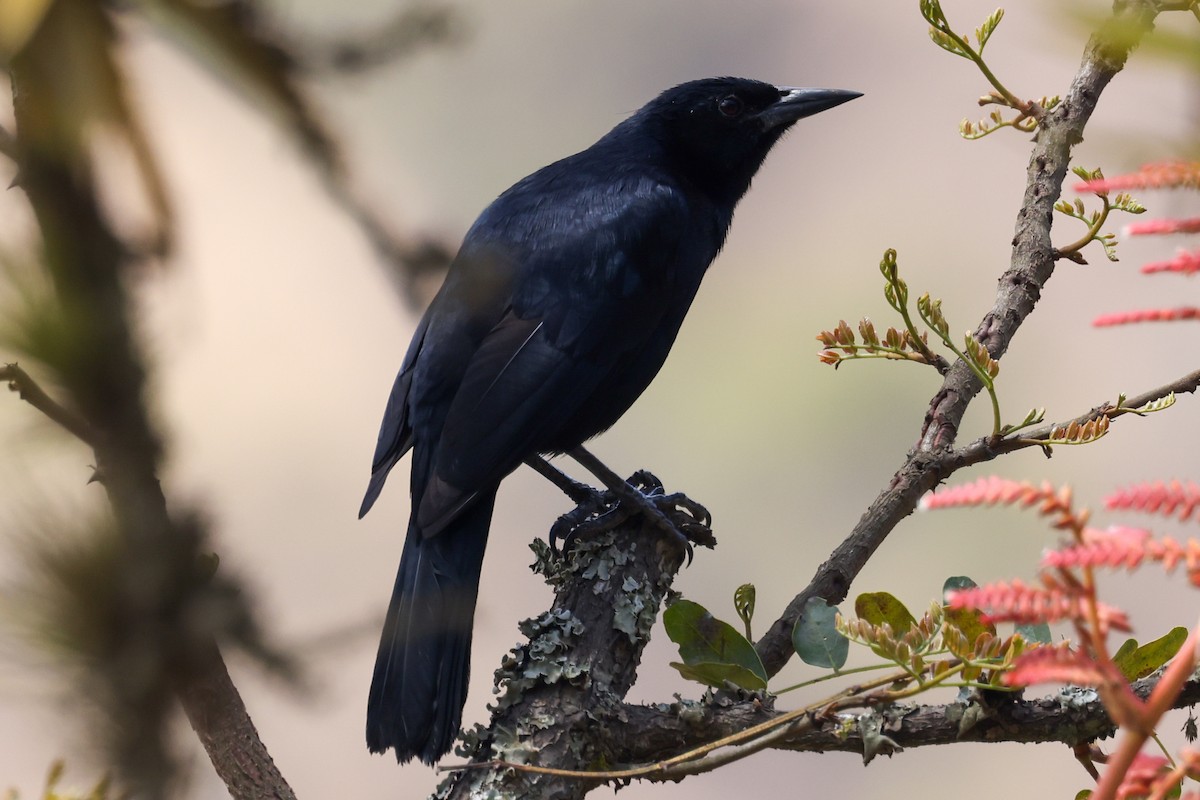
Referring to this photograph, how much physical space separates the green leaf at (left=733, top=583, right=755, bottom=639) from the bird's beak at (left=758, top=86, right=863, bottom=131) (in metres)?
1.92

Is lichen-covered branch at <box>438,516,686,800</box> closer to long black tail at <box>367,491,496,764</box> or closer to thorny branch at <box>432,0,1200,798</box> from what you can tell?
thorny branch at <box>432,0,1200,798</box>

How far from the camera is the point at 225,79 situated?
0.52m

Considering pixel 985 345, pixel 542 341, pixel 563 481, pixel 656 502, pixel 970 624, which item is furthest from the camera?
pixel 563 481

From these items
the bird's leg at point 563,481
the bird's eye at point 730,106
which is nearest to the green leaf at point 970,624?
the bird's leg at point 563,481

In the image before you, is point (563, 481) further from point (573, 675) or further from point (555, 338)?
point (573, 675)

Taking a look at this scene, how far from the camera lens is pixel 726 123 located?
3170 mm

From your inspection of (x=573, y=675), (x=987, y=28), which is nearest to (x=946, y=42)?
(x=987, y=28)

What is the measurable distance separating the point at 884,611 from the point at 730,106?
2139mm

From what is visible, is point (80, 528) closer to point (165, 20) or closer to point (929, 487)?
point (165, 20)

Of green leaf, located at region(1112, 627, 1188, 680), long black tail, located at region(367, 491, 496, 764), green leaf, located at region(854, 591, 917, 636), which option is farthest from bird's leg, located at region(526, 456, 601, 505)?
green leaf, located at region(1112, 627, 1188, 680)

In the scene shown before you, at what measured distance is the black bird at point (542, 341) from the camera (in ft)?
6.55

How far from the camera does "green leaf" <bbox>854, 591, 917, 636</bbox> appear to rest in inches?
52.1

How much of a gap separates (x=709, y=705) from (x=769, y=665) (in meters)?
0.22

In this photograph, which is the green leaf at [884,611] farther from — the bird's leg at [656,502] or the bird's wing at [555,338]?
the bird's wing at [555,338]
